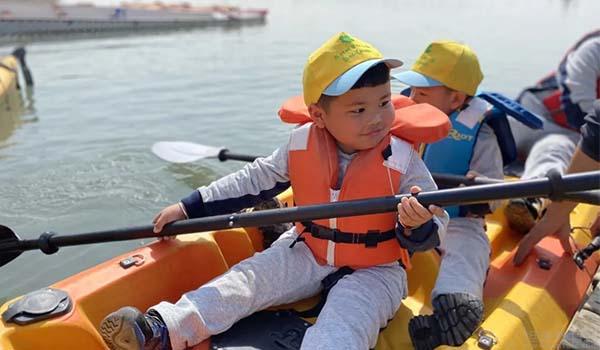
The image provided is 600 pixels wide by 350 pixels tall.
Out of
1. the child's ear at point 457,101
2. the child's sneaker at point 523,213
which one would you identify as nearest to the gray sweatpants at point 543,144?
the child's sneaker at point 523,213

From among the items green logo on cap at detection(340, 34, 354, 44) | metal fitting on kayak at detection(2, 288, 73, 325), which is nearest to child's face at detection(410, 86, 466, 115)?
green logo on cap at detection(340, 34, 354, 44)

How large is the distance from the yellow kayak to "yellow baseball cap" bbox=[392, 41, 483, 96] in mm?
745

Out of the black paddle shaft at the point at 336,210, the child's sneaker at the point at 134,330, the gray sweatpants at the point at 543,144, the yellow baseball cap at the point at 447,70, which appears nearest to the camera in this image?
the black paddle shaft at the point at 336,210

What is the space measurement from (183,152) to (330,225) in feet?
7.84

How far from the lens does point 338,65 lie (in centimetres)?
166

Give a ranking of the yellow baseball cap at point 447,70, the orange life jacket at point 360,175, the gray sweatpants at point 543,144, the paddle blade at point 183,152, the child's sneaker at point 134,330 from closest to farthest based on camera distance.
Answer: the child's sneaker at point 134,330, the orange life jacket at point 360,175, the yellow baseball cap at point 447,70, the gray sweatpants at point 543,144, the paddle blade at point 183,152

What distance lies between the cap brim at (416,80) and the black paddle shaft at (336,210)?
94cm

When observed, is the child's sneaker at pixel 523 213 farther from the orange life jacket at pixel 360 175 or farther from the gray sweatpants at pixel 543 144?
the orange life jacket at pixel 360 175

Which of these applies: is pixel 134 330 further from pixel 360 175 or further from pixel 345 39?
pixel 345 39

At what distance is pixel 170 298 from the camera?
2027 mm

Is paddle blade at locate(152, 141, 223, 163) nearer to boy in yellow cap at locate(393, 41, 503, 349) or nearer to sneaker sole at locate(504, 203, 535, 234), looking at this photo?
boy in yellow cap at locate(393, 41, 503, 349)

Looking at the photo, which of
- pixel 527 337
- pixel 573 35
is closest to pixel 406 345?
pixel 527 337

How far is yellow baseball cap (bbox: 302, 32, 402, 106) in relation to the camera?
163 cm

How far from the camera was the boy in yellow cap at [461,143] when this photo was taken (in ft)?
7.09
